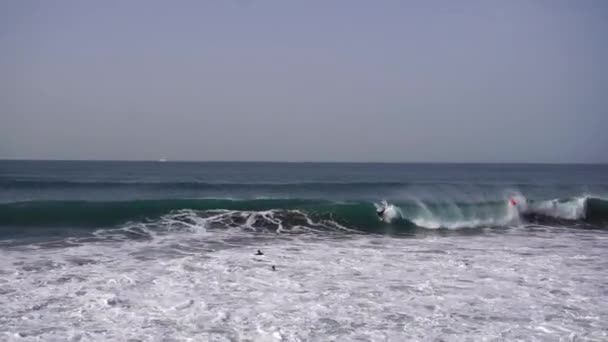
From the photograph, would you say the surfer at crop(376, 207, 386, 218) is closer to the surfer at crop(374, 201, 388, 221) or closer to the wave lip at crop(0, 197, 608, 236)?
the surfer at crop(374, 201, 388, 221)

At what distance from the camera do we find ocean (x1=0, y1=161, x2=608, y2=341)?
6531mm

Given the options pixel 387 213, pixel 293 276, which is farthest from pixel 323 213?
pixel 293 276

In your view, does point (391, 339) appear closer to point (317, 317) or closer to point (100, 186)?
point (317, 317)

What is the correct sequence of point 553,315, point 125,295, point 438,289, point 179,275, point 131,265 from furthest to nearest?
point 131,265 → point 179,275 → point 438,289 → point 125,295 → point 553,315

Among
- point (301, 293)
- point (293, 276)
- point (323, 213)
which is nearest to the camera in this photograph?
point (301, 293)

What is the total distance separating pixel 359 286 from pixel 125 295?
3.75 m

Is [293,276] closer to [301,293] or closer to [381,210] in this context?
[301,293]

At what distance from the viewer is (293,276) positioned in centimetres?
932

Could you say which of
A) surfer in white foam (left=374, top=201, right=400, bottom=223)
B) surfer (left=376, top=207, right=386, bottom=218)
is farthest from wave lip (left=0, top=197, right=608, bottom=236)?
surfer (left=376, top=207, right=386, bottom=218)

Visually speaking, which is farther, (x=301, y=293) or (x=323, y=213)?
(x=323, y=213)

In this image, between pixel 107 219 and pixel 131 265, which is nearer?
pixel 131 265

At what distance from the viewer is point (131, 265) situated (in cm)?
1016

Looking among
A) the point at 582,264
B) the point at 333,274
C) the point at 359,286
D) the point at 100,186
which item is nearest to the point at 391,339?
the point at 359,286

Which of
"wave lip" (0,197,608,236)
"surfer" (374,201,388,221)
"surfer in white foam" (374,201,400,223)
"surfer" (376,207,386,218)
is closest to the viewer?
"wave lip" (0,197,608,236)
